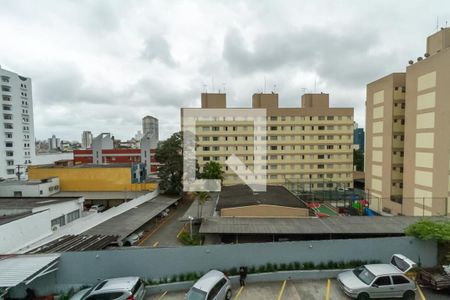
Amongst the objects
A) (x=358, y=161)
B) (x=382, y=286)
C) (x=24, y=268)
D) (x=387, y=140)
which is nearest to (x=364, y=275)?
(x=382, y=286)

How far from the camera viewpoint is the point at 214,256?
11.5m

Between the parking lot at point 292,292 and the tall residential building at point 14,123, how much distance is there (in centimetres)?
5304

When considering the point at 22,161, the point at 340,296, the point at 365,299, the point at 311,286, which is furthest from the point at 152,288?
the point at 22,161

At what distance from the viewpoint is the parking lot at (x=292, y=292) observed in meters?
10.1

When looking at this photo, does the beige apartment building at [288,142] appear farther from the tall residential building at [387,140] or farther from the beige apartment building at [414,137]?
the tall residential building at [387,140]

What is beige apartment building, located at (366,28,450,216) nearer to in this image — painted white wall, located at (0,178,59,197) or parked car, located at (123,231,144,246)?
parked car, located at (123,231,144,246)

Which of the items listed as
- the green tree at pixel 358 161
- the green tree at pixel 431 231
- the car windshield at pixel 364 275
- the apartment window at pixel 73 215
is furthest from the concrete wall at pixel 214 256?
the green tree at pixel 358 161

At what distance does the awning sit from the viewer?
884cm

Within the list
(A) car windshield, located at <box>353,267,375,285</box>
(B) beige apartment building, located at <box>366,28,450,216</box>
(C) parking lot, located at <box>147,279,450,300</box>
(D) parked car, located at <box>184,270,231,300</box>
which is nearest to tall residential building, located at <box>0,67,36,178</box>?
(D) parked car, located at <box>184,270,231,300</box>

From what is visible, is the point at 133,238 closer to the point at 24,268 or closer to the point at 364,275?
the point at 24,268

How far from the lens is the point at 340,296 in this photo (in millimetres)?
10195

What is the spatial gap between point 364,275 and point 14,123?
207 ft

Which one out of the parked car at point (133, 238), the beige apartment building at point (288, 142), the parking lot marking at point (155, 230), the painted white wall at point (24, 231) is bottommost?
the parking lot marking at point (155, 230)

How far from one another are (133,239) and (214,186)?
15.2m
